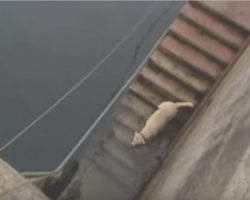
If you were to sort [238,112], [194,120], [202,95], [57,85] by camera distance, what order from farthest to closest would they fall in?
[57,85]
[202,95]
[194,120]
[238,112]

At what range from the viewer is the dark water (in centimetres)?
757

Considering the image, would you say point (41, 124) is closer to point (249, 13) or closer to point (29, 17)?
point (29, 17)

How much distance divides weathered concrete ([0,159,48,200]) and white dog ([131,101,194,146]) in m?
1.95

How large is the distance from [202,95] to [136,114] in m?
0.79

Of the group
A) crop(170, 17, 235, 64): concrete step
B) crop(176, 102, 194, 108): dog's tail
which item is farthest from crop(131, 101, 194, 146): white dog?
crop(170, 17, 235, 64): concrete step

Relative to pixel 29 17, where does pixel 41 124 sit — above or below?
below

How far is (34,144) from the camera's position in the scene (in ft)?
24.7

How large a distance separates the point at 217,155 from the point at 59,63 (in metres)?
5.34

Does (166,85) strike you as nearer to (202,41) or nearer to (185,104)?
(185,104)

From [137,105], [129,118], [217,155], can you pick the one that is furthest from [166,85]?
[217,155]

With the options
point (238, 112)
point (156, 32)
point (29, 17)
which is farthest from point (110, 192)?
point (29, 17)

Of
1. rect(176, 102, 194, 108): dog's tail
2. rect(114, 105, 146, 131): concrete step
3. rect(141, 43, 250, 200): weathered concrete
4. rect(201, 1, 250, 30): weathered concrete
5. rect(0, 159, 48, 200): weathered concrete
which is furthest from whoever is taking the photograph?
rect(201, 1, 250, 30): weathered concrete

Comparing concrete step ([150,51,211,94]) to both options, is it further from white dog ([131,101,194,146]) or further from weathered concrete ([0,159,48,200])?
weathered concrete ([0,159,48,200])

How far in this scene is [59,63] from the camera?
830 centimetres
